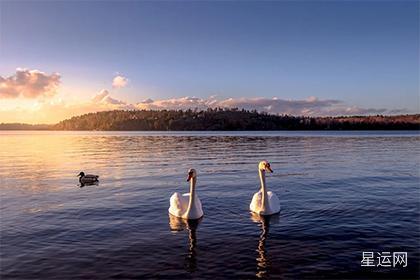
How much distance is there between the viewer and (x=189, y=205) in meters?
17.4

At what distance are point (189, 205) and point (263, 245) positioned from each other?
4.69 metres

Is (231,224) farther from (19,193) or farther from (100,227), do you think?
(19,193)

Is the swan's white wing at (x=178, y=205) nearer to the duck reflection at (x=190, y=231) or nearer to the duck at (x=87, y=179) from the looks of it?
the duck reflection at (x=190, y=231)

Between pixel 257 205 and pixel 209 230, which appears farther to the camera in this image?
pixel 257 205

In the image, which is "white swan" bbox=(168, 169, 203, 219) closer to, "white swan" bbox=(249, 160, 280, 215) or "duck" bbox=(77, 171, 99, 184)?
"white swan" bbox=(249, 160, 280, 215)

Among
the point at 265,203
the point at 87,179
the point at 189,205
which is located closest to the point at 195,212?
the point at 189,205

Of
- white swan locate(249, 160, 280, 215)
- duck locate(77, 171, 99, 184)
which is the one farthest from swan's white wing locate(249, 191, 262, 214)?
duck locate(77, 171, 99, 184)

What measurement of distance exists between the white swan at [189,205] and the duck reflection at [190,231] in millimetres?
236

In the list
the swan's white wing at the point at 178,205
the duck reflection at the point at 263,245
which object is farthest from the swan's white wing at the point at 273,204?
the swan's white wing at the point at 178,205

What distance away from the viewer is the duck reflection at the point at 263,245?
11.5m

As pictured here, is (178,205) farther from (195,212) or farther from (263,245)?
(263,245)

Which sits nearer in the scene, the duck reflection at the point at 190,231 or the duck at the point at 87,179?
the duck reflection at the point at 190,231

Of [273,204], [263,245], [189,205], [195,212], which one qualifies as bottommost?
[263,245]

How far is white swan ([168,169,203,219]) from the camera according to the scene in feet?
56.8
